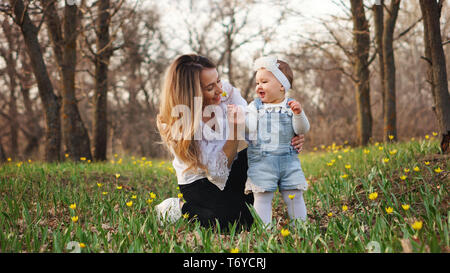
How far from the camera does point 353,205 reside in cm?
321

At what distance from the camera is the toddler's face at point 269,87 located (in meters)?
2.67

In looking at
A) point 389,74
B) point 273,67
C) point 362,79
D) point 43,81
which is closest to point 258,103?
point 273,67

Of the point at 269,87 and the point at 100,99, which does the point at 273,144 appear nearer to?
the point at 269,87

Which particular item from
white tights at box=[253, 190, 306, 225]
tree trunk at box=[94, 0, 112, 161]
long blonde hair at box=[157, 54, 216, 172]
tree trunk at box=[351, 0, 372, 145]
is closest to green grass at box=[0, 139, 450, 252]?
white tights at box=[253, 190, 306, 225]

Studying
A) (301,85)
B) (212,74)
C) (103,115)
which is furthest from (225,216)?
(301,85)

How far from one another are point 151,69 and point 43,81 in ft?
38.8

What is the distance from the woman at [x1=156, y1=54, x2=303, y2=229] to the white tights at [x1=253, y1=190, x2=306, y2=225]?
222 mm

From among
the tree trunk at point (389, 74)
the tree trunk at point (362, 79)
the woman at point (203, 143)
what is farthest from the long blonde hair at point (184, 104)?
the tree trunk at point (362, 79)

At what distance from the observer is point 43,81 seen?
21.5 feet

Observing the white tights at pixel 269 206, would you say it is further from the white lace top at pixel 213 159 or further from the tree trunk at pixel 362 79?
the tree trunk at pixel 362 79

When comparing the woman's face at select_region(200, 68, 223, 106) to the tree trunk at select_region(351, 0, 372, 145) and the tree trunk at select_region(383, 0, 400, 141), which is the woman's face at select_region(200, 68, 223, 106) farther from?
the tree trunk at select_region(351, 0, 372, 145)

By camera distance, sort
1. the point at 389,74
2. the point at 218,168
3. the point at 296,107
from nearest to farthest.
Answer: the point at 296,107, the point at 218,168, the point at 389,74

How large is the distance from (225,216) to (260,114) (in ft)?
2.84
